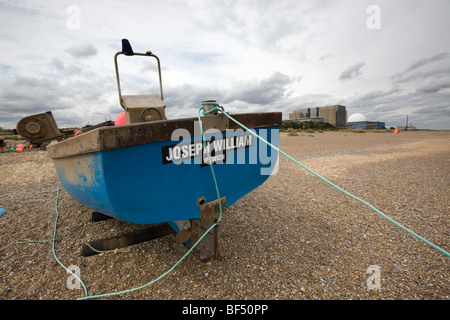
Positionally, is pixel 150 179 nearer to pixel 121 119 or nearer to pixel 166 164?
pixel 166 164

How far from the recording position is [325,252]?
8.79 ft

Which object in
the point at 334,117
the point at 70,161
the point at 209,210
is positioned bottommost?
the point at 209,210

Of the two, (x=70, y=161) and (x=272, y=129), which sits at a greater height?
(x=272, y=129)

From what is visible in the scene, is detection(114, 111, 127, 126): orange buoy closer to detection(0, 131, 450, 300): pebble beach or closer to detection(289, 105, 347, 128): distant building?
detection(0, 131, 450, 300): pebble beach

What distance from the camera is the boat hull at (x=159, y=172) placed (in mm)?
1760

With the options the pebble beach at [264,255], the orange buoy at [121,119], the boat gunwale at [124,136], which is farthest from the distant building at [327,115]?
the boat gunwale at [124,136]

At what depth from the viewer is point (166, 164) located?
1.98 meters

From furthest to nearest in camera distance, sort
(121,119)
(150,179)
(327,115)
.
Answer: (327,115), (121,119), (150,179)

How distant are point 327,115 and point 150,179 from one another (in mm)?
90655

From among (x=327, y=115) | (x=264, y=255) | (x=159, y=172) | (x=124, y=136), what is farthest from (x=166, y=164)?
(x=327, y=115)

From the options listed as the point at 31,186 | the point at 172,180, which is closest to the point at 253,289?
the point at 172,180

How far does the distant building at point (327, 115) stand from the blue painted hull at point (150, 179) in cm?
8339
